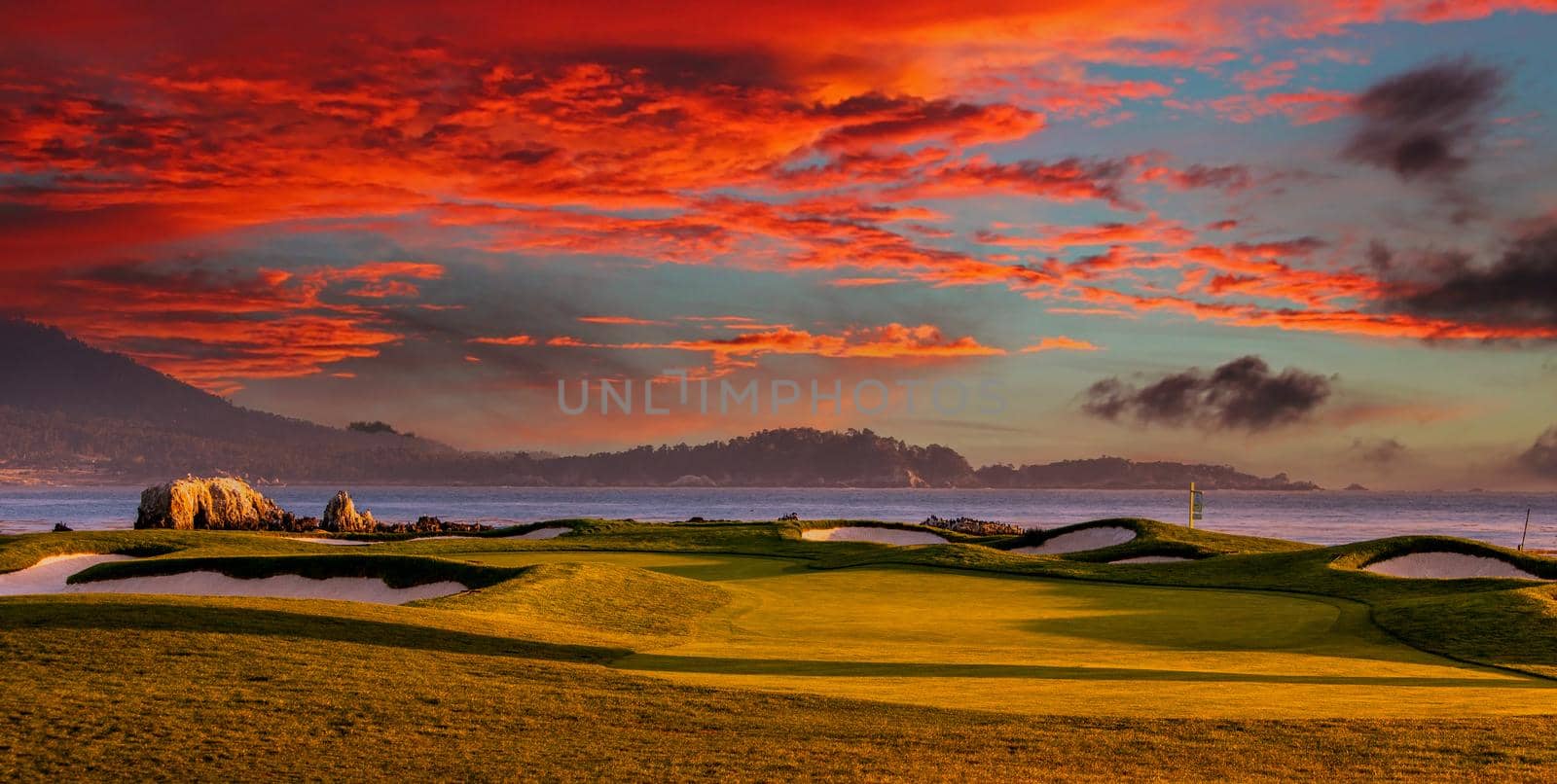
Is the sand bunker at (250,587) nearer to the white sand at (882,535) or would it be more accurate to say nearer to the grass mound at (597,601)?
the grass mound at (597,601)

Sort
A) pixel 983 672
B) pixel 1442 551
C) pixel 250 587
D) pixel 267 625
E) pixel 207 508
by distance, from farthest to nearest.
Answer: pixel 207 508 → pixel 1442 551 → pixel 250 587 → pixel 983 672 → pixel 267 625

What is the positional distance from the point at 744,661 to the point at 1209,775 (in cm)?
736

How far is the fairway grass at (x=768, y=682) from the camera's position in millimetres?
10188

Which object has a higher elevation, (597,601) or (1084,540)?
(597,601)

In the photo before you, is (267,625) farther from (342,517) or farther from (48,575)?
(342,517)

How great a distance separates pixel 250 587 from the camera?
91.5 feet

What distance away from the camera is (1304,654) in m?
18.7

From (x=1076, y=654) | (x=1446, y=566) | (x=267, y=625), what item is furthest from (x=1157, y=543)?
(x=267, y=625)

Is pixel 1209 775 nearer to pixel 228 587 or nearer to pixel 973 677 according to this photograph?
pixel 973 677

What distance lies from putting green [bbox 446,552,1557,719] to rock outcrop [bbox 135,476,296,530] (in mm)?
41284

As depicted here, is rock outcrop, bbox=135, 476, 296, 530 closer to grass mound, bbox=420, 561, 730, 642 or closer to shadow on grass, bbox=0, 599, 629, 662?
grass mound, bbox=420, 561, 730, 642

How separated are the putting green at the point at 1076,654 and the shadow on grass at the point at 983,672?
0.11 feet

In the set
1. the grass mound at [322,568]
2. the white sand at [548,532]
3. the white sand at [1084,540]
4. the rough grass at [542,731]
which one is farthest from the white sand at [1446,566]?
the white sand at [548,532]

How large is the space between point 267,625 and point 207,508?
53245 mm
